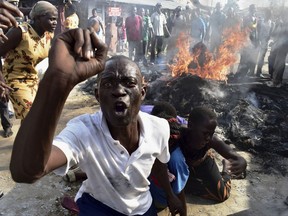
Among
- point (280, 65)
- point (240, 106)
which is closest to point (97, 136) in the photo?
point (240, 106)

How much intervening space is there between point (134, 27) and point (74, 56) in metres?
11.1

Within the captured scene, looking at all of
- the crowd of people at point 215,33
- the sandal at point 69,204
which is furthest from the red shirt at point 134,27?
the sandal at point 69,204

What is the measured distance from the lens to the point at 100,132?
1.95m

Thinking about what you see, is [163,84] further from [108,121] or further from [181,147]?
[108,121]

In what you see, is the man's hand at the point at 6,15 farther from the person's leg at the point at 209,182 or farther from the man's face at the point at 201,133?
the person's leg at the point at 209,182

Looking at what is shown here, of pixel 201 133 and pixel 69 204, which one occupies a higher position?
pixel 201 133

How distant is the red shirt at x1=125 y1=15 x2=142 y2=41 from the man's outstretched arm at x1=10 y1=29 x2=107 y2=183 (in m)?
11.0

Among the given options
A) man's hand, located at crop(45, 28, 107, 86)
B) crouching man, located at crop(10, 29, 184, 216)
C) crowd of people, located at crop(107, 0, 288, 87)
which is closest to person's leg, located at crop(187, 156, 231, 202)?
crouching man, located at crop(10, 29, 184, 216)

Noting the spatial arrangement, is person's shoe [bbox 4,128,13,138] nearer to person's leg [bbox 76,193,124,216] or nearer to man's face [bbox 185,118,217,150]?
man's face [bbox 185,118,217,150]

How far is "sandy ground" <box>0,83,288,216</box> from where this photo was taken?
3.44 metres

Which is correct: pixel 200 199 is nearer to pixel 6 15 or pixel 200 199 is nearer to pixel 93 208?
pixel 93 208

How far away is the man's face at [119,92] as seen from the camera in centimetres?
183

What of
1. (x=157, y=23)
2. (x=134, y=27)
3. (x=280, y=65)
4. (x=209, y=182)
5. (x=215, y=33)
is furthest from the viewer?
(x=215, y=33)

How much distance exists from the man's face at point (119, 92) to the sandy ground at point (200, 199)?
196 centimetres
